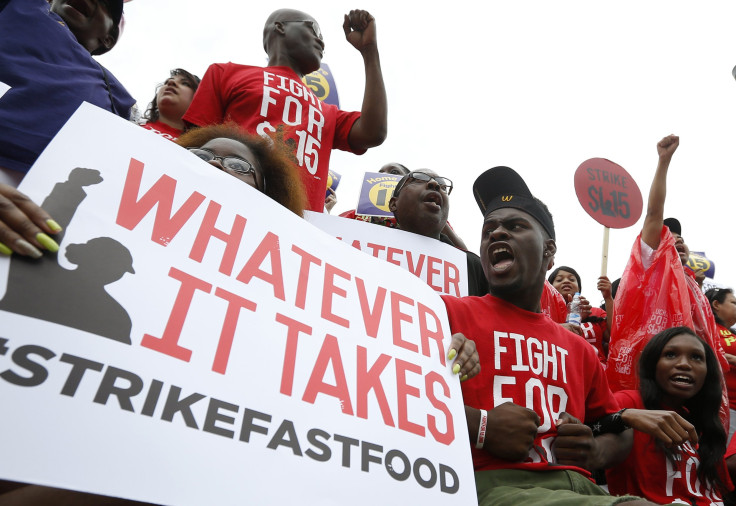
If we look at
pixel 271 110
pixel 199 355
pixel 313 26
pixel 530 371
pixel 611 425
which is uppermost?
pixel 313 26

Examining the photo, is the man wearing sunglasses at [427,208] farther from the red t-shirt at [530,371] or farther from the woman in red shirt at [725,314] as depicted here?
the woman in red shirt at [725,314]

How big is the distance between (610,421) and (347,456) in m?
1.52

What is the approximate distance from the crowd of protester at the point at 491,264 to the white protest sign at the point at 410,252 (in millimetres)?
173

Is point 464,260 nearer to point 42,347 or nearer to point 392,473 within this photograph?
point 392,473

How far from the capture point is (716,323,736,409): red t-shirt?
483cm

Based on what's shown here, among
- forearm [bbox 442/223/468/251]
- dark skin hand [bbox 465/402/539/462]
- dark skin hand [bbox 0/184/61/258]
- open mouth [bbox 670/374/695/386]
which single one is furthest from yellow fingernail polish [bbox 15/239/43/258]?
forearm [bbox 442/223/468/251]

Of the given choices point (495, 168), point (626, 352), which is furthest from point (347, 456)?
point (626, 352)

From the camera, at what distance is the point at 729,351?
5.36m

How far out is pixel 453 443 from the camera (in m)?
1.54

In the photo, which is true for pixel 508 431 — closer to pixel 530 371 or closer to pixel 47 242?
pixel 530 371

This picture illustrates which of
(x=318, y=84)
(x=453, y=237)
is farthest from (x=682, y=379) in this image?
(x=318, y=84)

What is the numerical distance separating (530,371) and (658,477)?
114 centimetres

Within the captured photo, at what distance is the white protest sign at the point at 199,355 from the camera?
1.03 m

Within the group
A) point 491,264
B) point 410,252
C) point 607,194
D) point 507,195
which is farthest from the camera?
point 607,194
